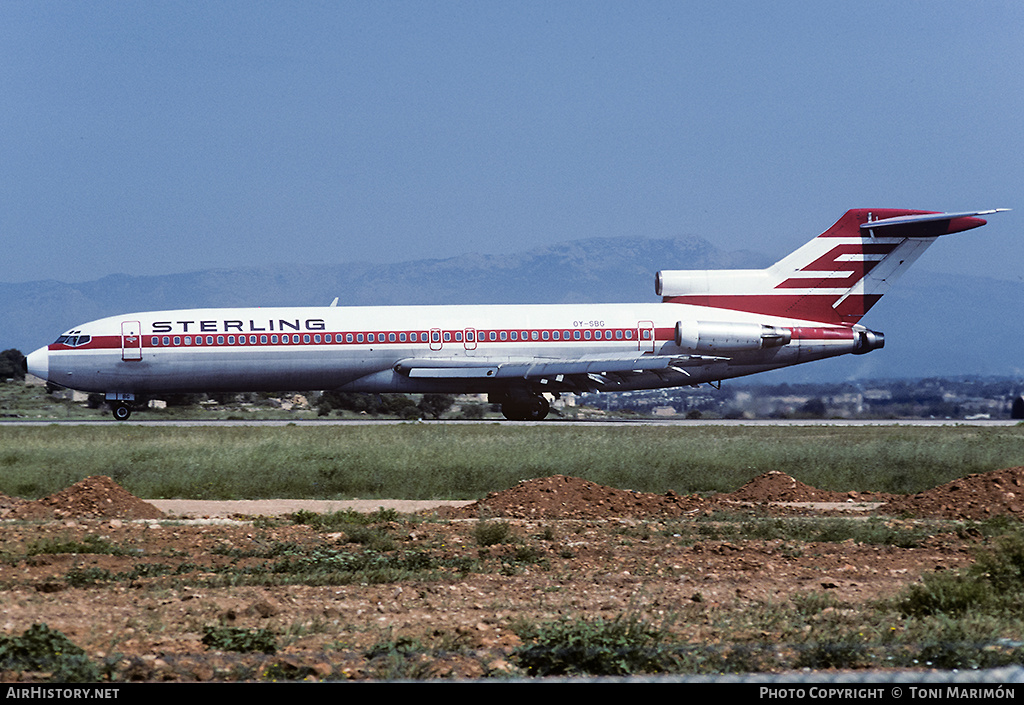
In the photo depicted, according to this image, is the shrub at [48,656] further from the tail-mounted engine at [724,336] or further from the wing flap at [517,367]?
the tail-mounted engine at [724,336]

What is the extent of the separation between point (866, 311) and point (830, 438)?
13763 millimetres

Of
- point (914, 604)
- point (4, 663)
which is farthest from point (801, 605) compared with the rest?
point (4, 663)

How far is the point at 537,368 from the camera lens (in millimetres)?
42438

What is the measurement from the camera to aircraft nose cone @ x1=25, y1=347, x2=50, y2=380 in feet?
138

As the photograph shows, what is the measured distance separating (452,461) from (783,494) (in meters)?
8.17

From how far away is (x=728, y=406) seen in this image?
46906 millimetres

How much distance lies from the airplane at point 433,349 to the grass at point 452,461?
6254 millimetres

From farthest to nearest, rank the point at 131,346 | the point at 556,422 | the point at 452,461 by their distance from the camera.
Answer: the point at 556,422
the point at 131,346
the point at 452,461

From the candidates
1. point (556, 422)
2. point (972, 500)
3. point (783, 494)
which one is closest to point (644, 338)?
point (556, 422)

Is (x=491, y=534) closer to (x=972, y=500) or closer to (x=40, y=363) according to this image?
(x=972, y=500)

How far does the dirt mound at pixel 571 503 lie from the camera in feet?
65.2

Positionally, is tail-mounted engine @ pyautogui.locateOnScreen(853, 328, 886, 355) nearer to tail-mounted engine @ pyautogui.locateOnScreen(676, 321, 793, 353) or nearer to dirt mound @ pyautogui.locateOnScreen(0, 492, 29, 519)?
tail-mounted engine @ pyautogui.locateOnScreen(676, 321, 793, 353)

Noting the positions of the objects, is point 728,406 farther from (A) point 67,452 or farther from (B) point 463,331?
(A) point 67,452

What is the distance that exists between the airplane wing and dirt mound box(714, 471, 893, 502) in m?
19.5
